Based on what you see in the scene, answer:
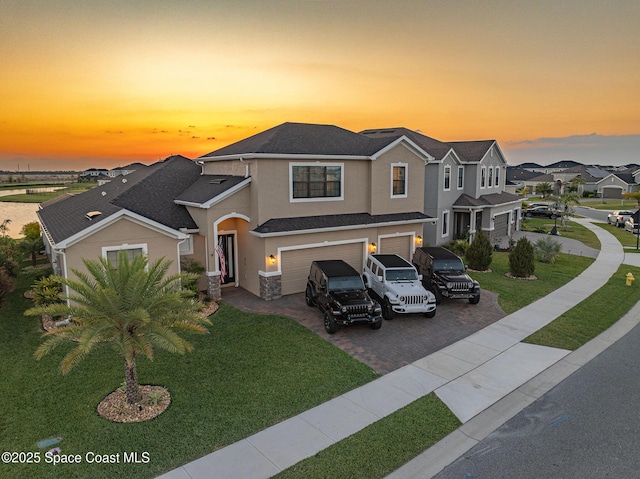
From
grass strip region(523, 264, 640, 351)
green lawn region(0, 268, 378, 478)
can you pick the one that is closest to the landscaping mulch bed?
green lawn region(0, 268, 378, 478)

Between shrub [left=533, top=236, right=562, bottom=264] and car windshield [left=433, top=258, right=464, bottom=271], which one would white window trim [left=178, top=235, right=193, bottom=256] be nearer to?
car windshield [left=433, top=258, right=464, bottom=271]

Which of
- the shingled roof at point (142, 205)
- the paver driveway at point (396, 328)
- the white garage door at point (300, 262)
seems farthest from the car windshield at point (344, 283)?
the shingled roof at point (142, 205)

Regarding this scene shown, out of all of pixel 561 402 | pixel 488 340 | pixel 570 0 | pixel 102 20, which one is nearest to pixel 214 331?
pixel 488 340

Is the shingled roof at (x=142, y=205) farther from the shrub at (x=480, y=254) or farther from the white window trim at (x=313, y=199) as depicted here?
the shrub at (x=480, y=254)

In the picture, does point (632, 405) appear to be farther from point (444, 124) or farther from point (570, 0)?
point (444, 124)

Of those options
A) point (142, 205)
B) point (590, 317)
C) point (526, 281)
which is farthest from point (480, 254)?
point (142, 205)
